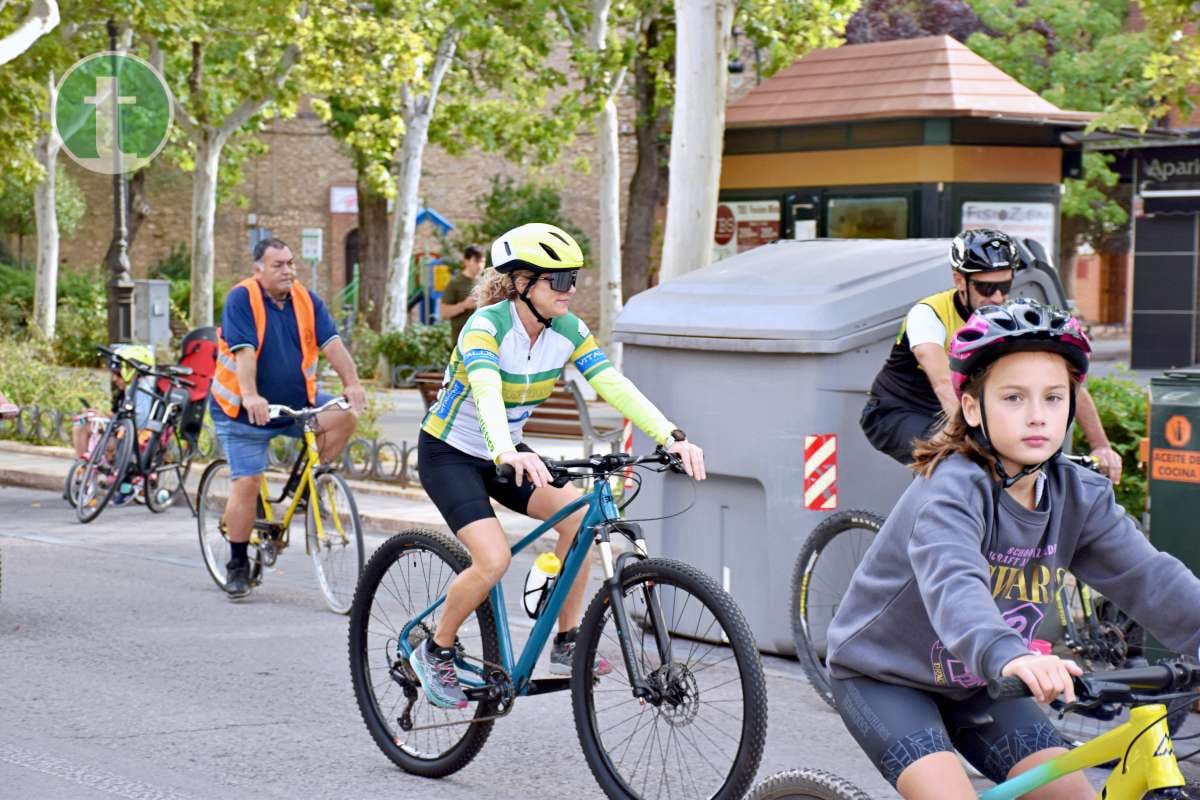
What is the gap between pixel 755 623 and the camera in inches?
301

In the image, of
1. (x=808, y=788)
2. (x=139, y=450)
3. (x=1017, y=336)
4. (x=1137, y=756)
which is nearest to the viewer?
(x=1137, y=756)

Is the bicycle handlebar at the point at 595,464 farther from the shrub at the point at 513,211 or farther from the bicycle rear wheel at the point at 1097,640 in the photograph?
the shrub at the point at 513,211

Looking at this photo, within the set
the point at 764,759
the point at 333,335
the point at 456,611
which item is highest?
the point at 333,335

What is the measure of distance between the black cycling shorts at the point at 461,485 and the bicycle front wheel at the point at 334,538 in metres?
2.86

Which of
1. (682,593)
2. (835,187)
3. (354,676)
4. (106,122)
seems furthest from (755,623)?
(106,122)

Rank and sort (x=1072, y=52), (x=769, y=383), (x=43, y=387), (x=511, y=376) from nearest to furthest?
(x=511, y=376), (x=769, y=383), (x=43, y=387), (x=1072, y=52)

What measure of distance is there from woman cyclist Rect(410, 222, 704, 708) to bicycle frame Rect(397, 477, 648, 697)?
0.07 metres

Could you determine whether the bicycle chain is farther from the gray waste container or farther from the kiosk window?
the kiosk window

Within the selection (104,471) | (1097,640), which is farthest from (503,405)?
(104,471)

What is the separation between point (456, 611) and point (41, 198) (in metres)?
29.5

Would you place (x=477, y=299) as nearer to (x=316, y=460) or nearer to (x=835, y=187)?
(x=316, y=460)

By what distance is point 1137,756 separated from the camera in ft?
9.25

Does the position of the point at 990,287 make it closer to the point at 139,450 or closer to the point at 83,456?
the point at 139,450

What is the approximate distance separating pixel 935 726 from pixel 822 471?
13.4 ft
